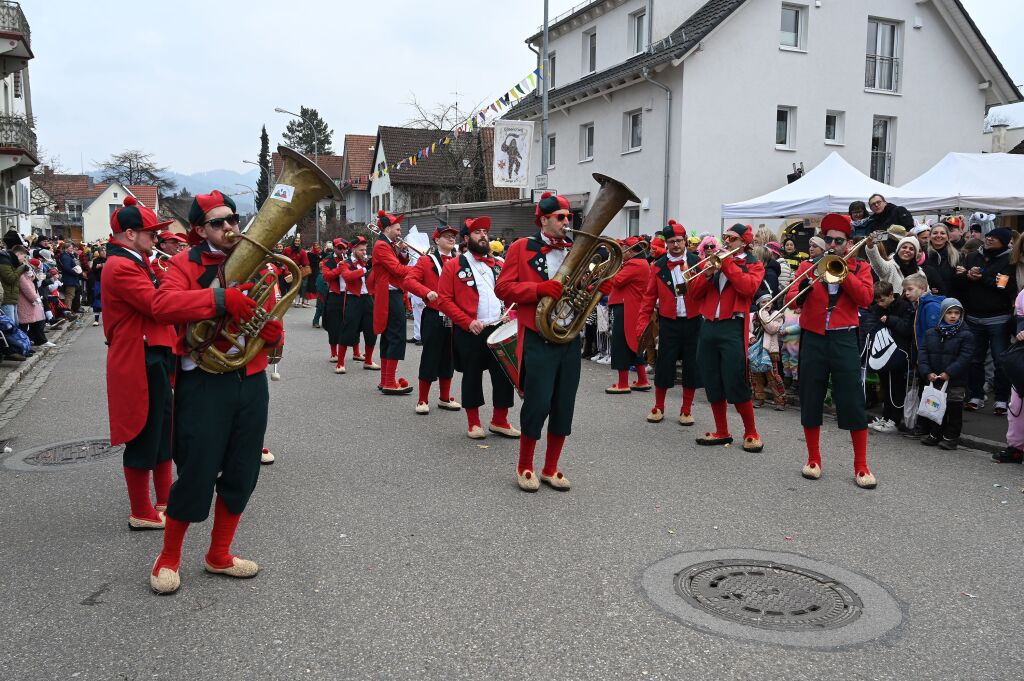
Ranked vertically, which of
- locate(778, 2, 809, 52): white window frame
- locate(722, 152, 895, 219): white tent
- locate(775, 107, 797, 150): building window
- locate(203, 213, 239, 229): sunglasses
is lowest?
locate(203, 213, 239, 229): sunglasses

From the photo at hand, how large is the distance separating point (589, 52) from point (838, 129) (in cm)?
853

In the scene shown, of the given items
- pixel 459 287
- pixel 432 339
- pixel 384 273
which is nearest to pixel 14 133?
pixel 384 273

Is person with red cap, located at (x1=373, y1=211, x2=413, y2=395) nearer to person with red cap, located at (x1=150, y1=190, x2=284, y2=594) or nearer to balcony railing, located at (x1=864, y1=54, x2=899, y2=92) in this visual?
person with red cap, located at (x1=150, y1=190, x2=284, y2=594)

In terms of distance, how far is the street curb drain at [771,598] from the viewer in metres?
→ 3.74

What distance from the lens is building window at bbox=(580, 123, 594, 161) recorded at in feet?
87.0

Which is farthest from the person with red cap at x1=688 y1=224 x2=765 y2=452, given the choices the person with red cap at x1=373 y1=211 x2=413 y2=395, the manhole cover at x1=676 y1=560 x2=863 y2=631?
the person with red cap at x1=373 y1=211 x2=413 y2=395

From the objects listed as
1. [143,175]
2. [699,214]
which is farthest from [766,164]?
[143,175]

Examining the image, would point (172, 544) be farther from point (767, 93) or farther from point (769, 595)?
point (767, 93)

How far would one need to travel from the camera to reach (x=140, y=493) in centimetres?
496

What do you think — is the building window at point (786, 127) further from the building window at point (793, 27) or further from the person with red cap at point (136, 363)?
the person with red cap at point (136, 363)

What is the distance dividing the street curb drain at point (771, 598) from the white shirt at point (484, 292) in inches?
141

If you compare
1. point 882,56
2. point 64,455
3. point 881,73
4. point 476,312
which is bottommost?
point 64,455

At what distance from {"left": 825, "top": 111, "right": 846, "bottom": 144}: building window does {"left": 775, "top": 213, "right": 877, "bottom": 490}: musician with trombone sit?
18.5 m

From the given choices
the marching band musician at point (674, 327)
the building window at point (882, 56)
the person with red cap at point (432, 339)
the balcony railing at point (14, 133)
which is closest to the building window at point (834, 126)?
the building window at point (882, 56)
